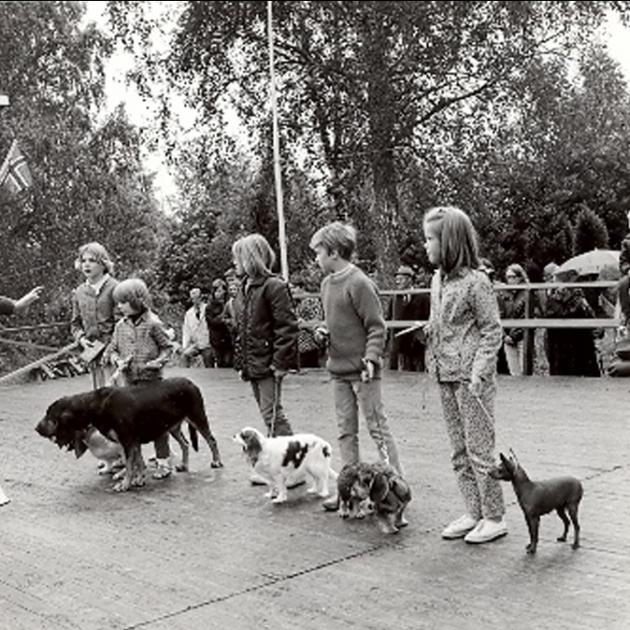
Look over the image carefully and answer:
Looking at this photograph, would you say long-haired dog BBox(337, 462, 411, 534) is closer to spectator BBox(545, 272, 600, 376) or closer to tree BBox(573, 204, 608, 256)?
spectator BBox(545, 272, 600, 376)

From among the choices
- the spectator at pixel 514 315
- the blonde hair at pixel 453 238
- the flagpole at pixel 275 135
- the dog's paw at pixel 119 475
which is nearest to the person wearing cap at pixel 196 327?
the spectator at pixel 514 315

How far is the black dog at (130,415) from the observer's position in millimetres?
8320

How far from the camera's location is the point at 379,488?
6.75 meters

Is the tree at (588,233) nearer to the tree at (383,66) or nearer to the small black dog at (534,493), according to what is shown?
the tree at (383,66)

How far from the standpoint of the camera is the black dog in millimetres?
8320

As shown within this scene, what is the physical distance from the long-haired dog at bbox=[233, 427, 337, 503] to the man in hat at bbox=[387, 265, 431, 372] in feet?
27.4

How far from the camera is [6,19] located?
35.7 m

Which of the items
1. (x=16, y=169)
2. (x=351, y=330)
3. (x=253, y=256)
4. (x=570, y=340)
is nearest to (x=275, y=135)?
(x=16, y=169)

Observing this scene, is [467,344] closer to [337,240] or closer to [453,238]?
[453,238]

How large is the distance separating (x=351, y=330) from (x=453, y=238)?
134 centimetres

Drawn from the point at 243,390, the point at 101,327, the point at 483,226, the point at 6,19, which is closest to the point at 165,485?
the point at 101,327

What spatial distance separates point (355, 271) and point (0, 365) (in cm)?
2659

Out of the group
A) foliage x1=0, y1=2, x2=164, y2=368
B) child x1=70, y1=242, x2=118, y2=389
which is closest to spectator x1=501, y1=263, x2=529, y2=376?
child x1=70, y1=242, x2=118, y2=389

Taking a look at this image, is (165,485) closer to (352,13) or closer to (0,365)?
(352,13)
